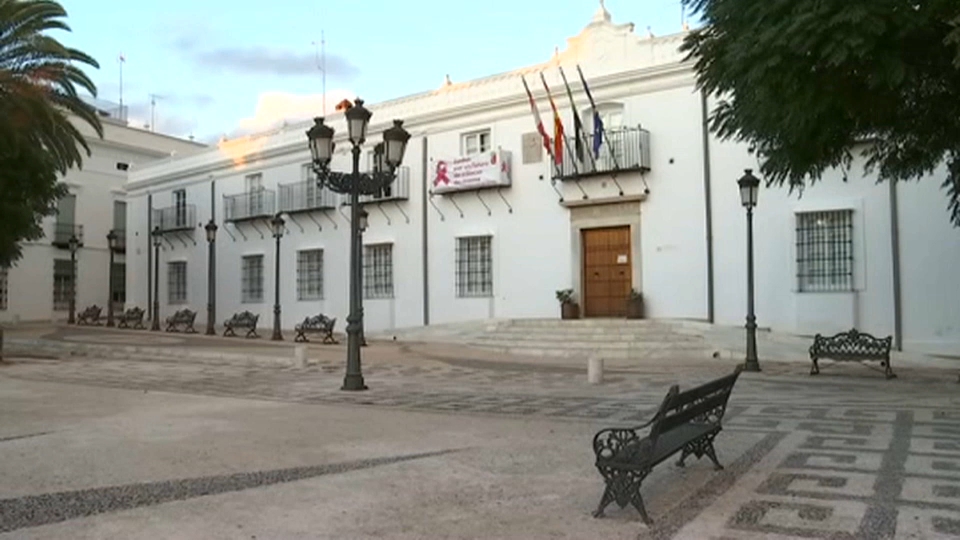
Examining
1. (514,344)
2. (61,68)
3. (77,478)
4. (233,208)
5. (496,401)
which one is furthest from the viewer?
(233,208)

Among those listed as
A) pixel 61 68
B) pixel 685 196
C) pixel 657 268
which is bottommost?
pixel 657 268

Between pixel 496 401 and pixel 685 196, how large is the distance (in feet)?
35.6

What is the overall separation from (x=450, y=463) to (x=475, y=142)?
18.0 meters

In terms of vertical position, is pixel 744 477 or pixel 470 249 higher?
pixel 470 249

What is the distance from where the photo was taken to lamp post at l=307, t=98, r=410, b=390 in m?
11.6

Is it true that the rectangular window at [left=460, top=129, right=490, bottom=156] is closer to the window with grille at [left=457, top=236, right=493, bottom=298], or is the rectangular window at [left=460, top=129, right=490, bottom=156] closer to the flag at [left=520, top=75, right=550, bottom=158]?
the flag at [left=520, top=75, right=550, bottom=158]

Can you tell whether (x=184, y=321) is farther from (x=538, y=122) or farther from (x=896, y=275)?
(x=896, y=275)

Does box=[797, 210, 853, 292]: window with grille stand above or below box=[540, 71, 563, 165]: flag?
below

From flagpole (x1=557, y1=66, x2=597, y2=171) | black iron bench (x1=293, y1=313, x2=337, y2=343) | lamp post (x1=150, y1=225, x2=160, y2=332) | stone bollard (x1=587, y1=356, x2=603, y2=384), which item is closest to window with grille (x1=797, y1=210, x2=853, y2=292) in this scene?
flagpole (x1=557, y1=66, x2=597, y2=171)

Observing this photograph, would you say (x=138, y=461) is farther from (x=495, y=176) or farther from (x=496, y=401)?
(x=495, y=176)

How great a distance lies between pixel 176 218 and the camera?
32.2 metres

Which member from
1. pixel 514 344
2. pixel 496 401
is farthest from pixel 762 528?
pixel 514 344

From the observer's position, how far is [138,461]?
6461 millimetres

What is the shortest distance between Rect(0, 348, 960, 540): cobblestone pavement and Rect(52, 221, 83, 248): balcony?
20380 mm
